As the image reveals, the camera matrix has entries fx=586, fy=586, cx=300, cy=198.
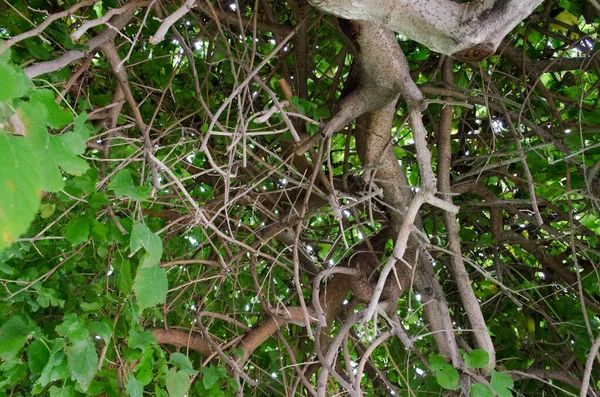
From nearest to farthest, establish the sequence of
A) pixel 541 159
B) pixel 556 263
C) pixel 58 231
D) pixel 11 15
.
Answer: pixel 11 15
pixel 58 231
pixel 541 159
pixel 556 263

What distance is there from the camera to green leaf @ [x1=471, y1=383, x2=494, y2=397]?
1310 millimetres

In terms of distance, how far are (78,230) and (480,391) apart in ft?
3.06

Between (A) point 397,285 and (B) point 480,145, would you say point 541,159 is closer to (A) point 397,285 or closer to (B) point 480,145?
(B) point 480,145

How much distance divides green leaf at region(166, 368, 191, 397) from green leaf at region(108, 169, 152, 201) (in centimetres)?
47

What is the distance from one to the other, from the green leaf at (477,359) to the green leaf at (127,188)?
2.75ft

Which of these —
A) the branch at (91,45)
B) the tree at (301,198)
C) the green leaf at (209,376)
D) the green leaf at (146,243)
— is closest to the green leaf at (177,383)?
the tree at (301,198)

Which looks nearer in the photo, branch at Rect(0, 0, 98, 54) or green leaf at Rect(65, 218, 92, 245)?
branch at Rect(0, 0, 98, 54)

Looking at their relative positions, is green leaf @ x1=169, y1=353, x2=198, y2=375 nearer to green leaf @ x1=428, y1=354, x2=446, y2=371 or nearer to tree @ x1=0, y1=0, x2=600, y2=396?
tree @ x1=0, y1=0, x2=600, y2=396

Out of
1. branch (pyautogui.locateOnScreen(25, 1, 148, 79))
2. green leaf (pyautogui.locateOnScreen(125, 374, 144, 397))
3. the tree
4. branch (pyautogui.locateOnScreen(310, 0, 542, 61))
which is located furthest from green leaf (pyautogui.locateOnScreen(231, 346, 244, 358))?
branch (pyautogui.locateOnScreen(310, 0, 542, 61))

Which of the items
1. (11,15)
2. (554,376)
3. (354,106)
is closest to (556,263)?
(554,376)

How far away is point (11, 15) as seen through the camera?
1.37 m

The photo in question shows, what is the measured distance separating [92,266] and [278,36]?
85 cm

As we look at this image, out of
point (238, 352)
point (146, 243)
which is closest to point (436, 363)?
point (238, 352)

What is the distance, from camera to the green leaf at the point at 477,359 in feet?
4.45
